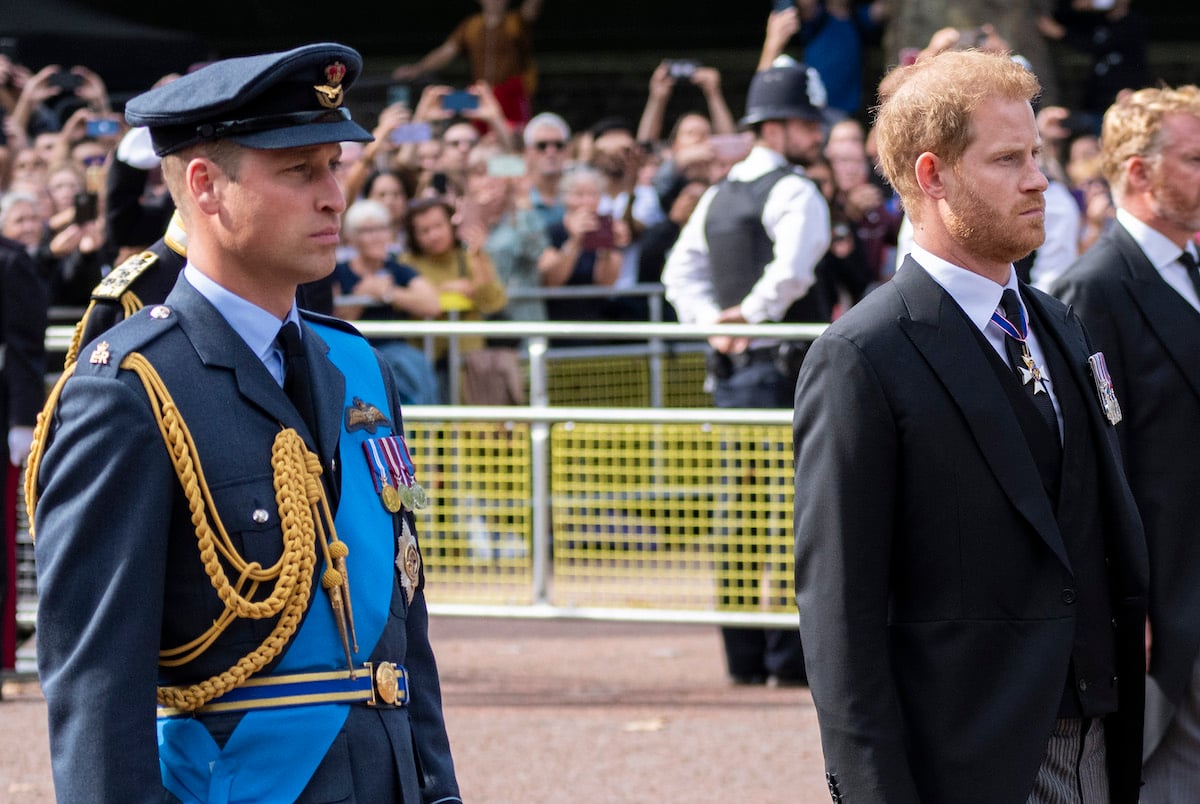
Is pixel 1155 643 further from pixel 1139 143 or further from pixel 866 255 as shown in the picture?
pixel 866 255

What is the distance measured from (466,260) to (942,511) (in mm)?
7147

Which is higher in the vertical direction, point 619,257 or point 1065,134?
point 1065,134

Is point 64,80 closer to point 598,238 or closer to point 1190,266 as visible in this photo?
point 598,238

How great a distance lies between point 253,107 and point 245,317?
1.01 ft

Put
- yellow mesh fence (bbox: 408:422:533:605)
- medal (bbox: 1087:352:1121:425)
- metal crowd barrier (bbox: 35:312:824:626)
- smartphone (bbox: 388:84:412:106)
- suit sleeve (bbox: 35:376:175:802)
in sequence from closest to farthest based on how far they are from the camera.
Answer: suit sleeve (bbox: 35:376:175:802)
medal (bbox: 1087:352:1121:425)
metal crowd barrier (bbox: 35:312:824:626)
yellow mesh fence (bbox: 408:422:533:605)
smartphone (bbox: 388:84:412:106)

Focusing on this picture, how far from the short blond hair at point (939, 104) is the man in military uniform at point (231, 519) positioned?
37.6 inches

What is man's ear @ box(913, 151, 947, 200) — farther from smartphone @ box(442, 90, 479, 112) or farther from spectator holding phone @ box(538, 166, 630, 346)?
smartphone @ box(442, 90, 479, 112)

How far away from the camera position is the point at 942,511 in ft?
10.0

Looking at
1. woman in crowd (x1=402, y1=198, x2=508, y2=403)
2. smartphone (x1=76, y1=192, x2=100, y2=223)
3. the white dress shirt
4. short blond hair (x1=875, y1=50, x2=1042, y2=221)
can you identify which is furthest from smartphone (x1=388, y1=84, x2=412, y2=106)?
short blond hair (x1=875, y1=50, x2=1042, y2=221)

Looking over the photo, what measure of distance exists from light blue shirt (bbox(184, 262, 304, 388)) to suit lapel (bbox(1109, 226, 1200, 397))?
7.72 ft

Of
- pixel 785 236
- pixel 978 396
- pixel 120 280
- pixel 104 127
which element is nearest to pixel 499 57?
pixel 104 127

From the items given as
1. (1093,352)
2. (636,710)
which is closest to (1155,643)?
(1093,352)

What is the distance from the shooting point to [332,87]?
283cm

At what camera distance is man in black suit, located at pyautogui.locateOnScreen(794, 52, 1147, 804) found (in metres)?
3.02
